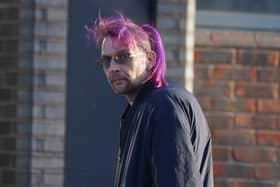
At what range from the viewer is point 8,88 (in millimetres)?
5508

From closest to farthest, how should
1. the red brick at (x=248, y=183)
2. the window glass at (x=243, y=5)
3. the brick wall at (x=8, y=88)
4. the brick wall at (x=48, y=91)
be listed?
the brick wall at (x=48, y=91) < the brick wall at (x=8, y=88) < the red brick at (x=248, y=183) < the window glass at (x=243, y=5)

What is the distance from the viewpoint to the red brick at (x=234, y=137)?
555 cm

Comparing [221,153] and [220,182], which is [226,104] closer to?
[221,153]

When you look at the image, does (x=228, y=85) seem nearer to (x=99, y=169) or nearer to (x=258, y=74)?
(x=258, y=74)

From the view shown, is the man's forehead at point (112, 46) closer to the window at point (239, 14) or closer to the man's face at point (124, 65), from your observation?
the man's face at point (124, 65)

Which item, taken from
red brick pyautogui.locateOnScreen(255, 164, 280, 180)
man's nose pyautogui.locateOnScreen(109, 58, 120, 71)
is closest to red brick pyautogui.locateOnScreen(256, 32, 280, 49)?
red brick pyautogui.locateOnScreen(255, 164, 280, 180)

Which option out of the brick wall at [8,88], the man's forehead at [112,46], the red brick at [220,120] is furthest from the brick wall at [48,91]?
the man's forehead at [112,46]

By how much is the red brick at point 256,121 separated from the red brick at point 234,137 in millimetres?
50

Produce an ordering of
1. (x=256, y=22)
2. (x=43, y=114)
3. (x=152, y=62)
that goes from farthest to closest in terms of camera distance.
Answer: (x=256, y=22), (x=43, y=114), (x=152, y=62)

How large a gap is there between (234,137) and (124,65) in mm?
2892

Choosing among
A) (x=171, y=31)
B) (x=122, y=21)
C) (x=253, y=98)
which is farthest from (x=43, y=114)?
(x=122, y=21)

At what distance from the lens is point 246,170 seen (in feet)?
18.3

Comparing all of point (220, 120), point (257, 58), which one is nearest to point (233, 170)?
point (220, 120)

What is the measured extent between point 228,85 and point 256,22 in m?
0.51
